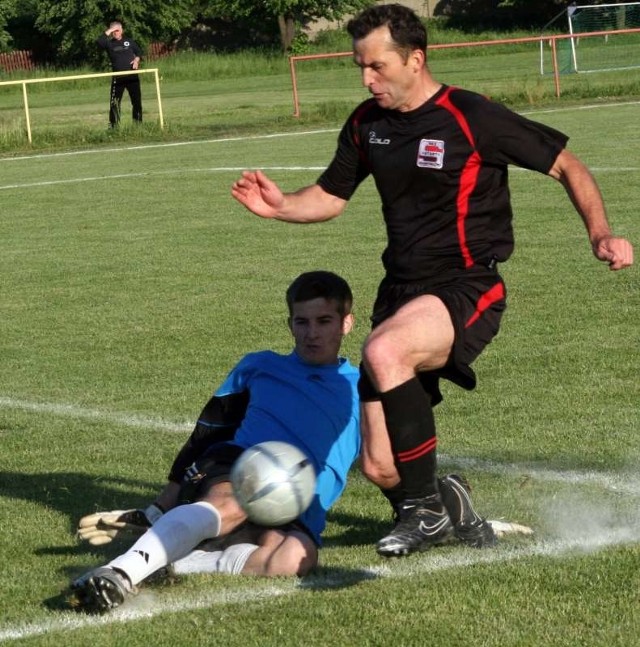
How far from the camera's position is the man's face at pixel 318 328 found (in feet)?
17.2

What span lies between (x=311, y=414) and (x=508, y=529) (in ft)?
2.81

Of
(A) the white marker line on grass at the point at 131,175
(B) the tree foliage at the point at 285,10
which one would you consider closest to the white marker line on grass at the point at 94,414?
(A) the white marker line on grass at the point at 131,175

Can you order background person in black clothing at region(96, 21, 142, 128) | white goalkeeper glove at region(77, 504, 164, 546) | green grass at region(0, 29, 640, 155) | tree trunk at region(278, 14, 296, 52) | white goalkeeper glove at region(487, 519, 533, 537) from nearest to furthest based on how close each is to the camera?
white goalkeeper glove at region(77, 504, 164, 546), white goalkeeper glove at region(487, 519, 533, 537), background person in black clothing at region(96, 21, 142, 128), green grass at region(0, 29, 640, 155), tree trunk at region(278, 14, 296, 52)

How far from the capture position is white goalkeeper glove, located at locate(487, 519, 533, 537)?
513cm

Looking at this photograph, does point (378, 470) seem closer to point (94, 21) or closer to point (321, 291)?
point (321, 291)

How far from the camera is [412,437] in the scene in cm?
482

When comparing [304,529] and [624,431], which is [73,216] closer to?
[624,431]

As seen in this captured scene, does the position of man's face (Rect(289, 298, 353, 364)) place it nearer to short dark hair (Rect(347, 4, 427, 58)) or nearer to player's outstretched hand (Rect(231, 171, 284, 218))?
player's outstretched hand (Rect(231, 171, 284, 218))

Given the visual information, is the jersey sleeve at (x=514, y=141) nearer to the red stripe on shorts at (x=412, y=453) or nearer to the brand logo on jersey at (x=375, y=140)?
the brand logo on jersey at (x=375, y=140)

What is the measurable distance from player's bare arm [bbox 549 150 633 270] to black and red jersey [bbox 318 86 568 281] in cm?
7

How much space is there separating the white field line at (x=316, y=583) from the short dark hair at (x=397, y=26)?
1.79 m

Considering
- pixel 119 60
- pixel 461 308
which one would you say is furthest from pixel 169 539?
pixel 119 60

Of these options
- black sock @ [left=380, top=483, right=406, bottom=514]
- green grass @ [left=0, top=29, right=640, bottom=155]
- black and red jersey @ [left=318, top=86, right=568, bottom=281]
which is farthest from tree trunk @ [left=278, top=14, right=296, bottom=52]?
black sock @ [left=380, top=483, right=406, bottom=514]

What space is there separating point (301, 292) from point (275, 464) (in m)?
0.76
